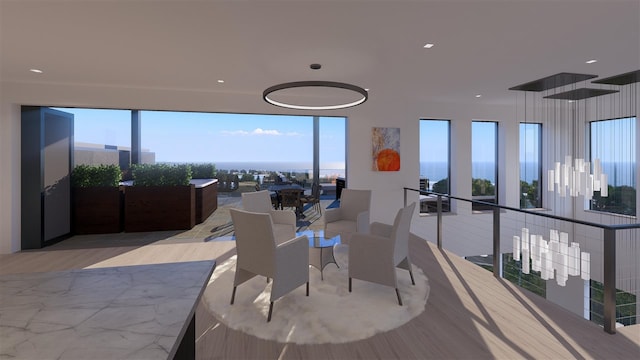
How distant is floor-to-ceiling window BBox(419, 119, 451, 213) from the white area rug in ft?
11.6

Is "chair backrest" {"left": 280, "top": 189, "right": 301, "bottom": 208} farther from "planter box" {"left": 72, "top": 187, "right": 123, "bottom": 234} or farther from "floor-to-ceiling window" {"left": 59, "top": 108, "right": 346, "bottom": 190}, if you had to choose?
"planter box" {"left": 72, "top": 187, "right": 123, "bottom": 234}

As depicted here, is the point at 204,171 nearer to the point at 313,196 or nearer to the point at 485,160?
the point at 313,196

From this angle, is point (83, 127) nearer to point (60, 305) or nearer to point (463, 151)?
point (60, 305)

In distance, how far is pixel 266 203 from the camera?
4633 mm

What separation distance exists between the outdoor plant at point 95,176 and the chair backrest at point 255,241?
14.0 ft

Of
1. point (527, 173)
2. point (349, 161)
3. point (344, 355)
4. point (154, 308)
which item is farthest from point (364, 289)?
point (527, 173)

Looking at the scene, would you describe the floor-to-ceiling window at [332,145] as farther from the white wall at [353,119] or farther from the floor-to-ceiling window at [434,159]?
the floor-to-ceiling window at [434,159]

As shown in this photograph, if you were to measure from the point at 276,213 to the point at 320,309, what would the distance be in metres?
1.99

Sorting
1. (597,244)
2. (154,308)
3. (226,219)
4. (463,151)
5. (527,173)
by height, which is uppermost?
(463,151)

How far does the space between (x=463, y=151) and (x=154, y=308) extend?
692cm

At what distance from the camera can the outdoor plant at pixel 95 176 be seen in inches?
215

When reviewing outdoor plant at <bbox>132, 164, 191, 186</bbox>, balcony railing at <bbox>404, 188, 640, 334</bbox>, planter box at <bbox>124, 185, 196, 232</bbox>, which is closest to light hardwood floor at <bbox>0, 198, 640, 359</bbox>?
balcony railing at <bbox>404, 188, 640, 334</bbox>

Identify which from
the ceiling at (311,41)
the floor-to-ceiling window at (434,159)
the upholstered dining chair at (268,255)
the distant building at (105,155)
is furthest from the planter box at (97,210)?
the floor-to-ceiling window at (434,159)

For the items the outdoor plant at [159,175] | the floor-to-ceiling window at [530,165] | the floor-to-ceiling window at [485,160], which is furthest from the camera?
the floor-to-ceiling window at [530,165]
